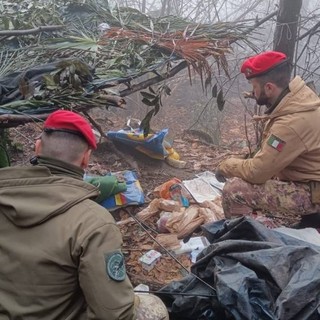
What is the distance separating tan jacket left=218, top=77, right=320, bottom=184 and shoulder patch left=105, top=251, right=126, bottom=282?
1.90 m

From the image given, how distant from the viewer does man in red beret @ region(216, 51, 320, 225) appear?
10.0 feet

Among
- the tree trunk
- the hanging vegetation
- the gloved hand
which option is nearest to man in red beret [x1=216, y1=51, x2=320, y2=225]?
the gloved hand

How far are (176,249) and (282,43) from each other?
2668 millimetres

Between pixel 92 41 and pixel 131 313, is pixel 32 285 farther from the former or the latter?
pixel 92 41

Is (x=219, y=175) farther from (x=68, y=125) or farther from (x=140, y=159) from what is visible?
(x=68, y=125)

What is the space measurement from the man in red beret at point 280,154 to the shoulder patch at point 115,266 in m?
1.90

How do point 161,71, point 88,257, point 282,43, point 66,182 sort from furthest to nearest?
point 282,43, point 161,71, point 66,182, point 88,257

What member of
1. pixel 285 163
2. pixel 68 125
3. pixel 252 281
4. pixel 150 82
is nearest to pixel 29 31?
pixel 150 82

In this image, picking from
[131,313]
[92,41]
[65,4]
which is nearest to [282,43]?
[92,41]

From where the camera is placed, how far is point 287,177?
3.44 m

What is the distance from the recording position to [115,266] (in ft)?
5.11

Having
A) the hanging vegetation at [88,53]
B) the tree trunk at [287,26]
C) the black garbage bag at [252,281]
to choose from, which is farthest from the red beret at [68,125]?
the tree trunk at [287,26]

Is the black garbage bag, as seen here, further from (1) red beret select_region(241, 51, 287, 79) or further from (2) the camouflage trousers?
(1) red beret select_region(241, 51, 287, 79)

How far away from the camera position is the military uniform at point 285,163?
3055 mm
